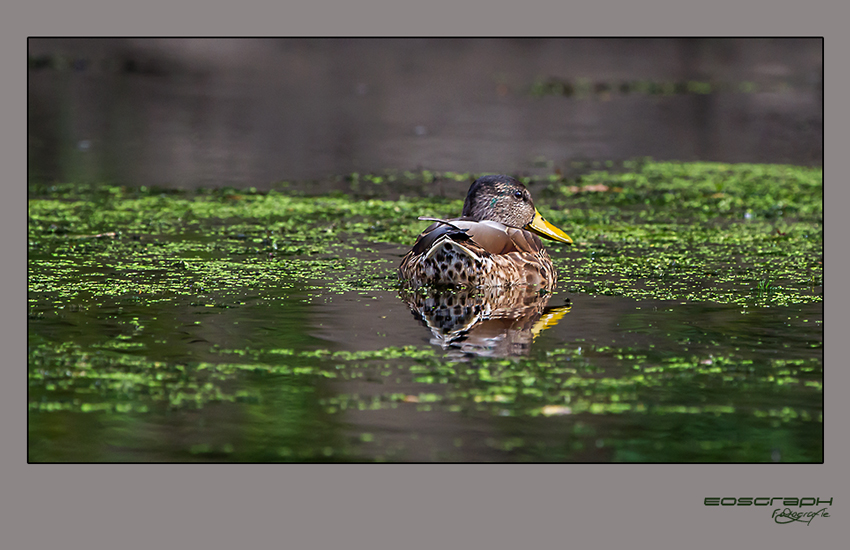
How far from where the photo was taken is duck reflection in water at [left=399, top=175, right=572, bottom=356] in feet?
25.7

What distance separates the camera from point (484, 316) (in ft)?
26.0

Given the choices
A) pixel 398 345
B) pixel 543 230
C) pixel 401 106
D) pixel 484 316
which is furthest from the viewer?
pixel 401 106

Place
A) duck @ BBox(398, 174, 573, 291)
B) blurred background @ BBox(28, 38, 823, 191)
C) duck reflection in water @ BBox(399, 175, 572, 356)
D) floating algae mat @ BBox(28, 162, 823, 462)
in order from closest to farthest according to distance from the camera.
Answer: floating algae mat @ BBox(28, 162, 823, 462), duck reflection in water @ BBox(399, 175, 572, 356), duck @ BBox(398, 174, 573, 291), blurred background @ BBox(28, 38, 823, 191)

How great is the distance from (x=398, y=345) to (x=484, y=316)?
1.07 meters

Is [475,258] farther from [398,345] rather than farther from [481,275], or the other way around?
[398,345]

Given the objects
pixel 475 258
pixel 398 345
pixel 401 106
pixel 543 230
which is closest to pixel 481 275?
pixel 475 258

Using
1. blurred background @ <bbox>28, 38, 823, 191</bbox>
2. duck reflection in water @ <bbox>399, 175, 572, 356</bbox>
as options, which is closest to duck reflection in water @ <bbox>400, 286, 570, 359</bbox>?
duck reflection in water @ <bbox>399, 175, 572, 356</bbox>

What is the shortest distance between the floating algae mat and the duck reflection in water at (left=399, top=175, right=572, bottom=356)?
4 centimetres

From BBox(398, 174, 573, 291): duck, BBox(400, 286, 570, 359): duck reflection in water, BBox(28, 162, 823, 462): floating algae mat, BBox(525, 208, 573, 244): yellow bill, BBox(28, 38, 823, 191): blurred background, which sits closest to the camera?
BBox(28, 162, 823, 462): floating algae mat

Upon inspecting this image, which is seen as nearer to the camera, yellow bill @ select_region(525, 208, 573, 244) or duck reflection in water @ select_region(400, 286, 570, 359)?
duck reflection in water @ select_region(400, 286, 570, 359)

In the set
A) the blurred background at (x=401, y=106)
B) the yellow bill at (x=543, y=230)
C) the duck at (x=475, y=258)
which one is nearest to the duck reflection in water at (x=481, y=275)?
the duck at (x=475, y=258)

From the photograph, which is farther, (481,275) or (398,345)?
(481,275)

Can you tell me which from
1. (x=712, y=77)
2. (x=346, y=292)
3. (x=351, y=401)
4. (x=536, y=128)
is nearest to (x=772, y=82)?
(x=712, y=77)

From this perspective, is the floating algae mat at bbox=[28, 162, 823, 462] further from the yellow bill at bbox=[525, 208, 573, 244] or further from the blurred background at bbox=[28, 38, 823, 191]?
the blurred background at bbox=[28, 38, 823, 191]
